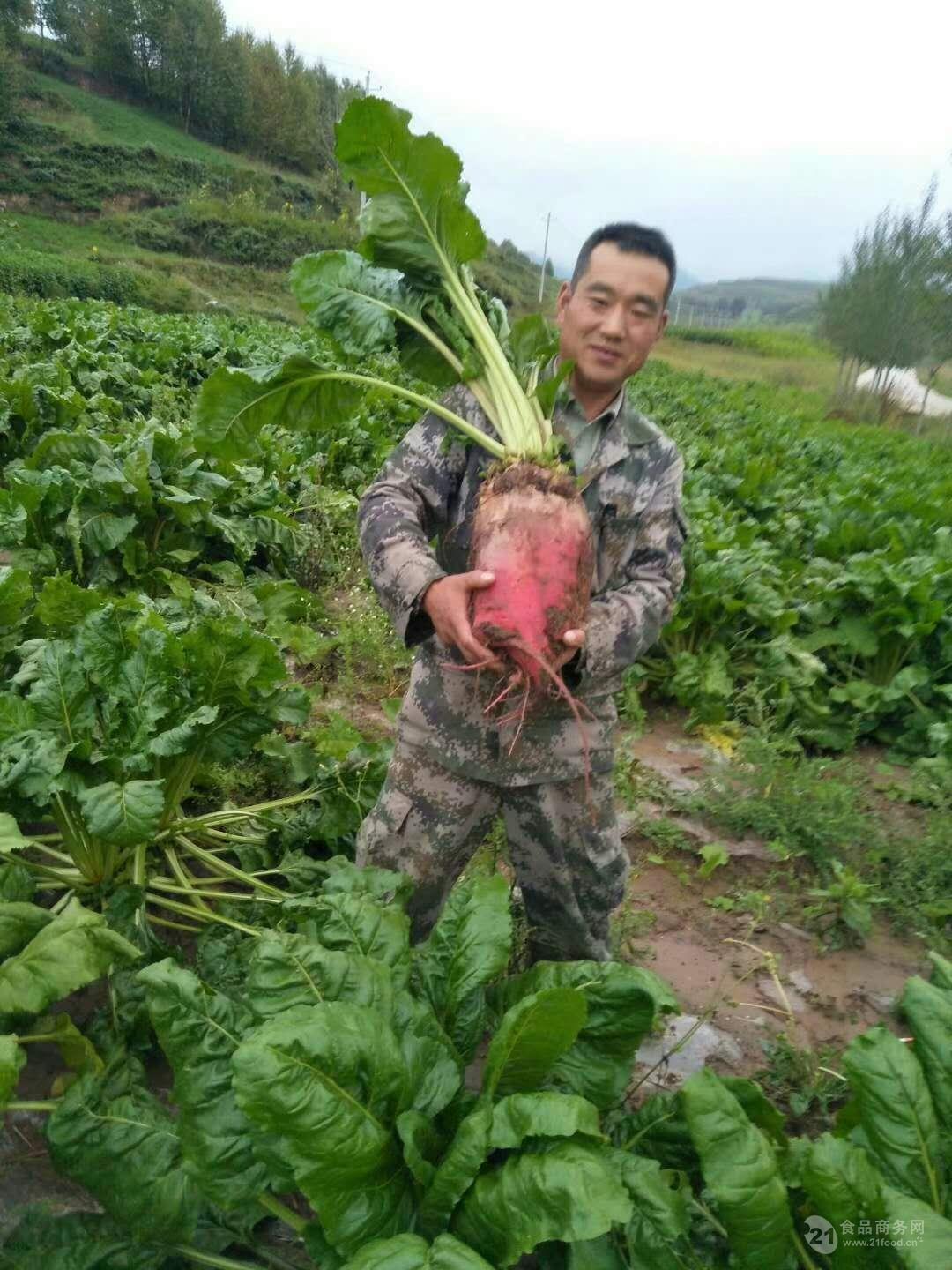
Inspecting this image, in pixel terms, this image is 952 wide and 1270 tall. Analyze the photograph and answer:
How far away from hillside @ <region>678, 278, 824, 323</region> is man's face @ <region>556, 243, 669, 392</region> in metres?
92.8

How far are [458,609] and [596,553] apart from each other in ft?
1.91

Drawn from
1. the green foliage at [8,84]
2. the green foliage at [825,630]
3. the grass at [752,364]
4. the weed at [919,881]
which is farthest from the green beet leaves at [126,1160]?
the green foliage at [8,84]

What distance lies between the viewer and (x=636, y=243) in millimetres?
2186

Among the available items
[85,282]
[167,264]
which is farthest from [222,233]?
[85,282]

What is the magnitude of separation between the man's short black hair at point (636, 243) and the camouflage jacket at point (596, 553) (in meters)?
0.35

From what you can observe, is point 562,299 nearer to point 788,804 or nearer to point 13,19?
point 788,804

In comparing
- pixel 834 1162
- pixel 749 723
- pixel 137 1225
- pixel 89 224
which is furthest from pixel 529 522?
pixel 89 224

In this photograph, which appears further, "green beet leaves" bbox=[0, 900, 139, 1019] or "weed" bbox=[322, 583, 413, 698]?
"weed" bbox=[322, 583, 413, 698]

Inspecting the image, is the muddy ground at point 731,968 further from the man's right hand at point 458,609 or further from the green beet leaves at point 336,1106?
the man's right hand at point 458,609

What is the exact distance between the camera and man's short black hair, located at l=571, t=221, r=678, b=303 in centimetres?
219

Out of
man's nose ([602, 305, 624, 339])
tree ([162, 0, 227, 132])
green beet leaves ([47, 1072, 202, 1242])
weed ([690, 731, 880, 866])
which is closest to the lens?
green beet leaves ([47, 1072, 202, 1242])

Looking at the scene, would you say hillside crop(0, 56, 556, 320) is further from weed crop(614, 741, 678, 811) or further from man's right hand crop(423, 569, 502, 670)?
man's right hand crop(423, 569, 502, 670)

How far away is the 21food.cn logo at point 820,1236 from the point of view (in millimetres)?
1700

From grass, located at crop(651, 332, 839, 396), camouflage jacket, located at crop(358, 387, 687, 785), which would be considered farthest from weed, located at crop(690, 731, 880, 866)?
grass, located at crop(651, 332, 839, 396)
